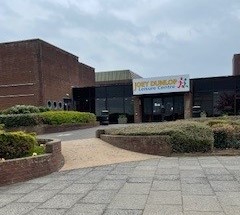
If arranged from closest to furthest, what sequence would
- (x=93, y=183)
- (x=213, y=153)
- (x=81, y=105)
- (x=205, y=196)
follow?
(x=205, y=196)
(x=93, y=183)
(x=213, y=153)
(x=81, y=105)

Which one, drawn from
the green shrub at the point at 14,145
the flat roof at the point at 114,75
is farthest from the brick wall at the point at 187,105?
the flat roof at the point at 114,75

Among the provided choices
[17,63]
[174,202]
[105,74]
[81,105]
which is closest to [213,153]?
[174,202]

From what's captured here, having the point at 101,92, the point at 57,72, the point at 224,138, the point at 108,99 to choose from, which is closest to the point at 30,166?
the point at 224,138

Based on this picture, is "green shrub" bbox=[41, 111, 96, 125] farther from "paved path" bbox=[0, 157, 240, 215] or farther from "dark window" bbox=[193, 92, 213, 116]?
"paved path" bbox=[0, 157, 240, 215]

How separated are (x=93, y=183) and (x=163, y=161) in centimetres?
403

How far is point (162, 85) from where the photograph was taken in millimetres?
34219

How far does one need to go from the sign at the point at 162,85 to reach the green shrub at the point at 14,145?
24.2m

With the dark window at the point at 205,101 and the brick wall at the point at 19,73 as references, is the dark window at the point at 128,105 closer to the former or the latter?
the dark window at the point at 205,101

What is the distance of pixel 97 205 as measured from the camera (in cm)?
691

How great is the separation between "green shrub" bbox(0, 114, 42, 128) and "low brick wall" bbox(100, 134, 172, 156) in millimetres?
8992

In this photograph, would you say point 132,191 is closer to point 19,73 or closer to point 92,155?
point 92,155

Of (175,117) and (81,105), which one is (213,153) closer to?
(175,117)

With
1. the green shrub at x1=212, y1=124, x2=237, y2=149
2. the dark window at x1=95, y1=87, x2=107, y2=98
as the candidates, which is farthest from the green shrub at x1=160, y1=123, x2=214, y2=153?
the dark window at x1=95, y1=87, x2=107, y2=98

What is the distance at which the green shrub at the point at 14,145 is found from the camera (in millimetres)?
10156
